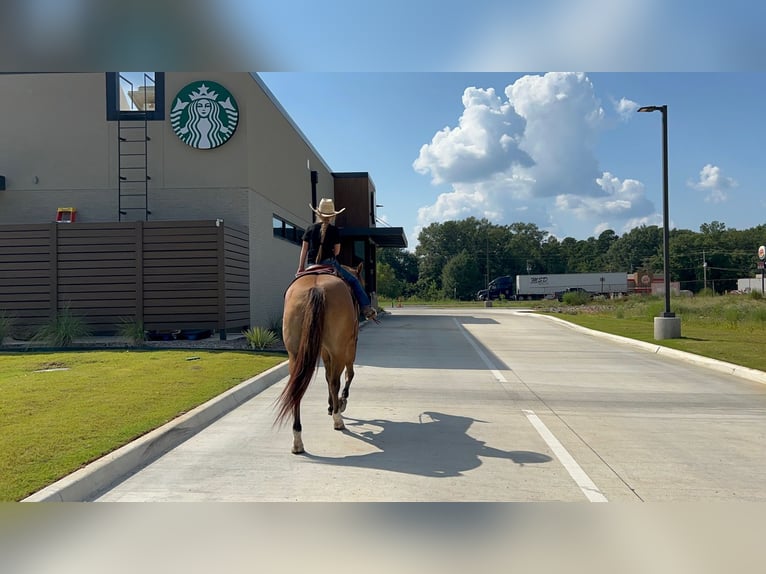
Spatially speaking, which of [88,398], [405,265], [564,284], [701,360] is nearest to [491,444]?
[88,398]

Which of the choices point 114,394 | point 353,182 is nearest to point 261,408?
point 114,394

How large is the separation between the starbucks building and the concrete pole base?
40.9 ft

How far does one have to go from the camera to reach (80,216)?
58.0ft

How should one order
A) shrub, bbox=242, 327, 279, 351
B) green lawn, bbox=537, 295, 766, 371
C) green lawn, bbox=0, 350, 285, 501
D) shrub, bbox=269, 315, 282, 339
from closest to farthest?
1. green lawn, bbox=0, 350, 285, 501
2. green lawn, bbox=537, 295, 766, 371
3. shrub, bbox=242, 327, 279, 351
4. shrub, bbox=269, 315, 282, 339

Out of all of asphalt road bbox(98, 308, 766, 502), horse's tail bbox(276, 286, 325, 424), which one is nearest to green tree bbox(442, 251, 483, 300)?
asphalt road bbox(98, 308, 766, 502)

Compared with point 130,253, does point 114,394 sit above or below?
below

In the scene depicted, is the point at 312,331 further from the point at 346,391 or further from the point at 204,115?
the point at 204,115

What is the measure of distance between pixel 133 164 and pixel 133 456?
1387cm

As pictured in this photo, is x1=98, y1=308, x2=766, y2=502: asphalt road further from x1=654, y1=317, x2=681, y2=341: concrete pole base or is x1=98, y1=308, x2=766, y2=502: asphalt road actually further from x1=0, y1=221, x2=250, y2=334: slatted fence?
x1=0, y1=221, x2=250, y2=334: slatted fence

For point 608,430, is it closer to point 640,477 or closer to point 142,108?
point 640,477

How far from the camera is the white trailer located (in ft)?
240

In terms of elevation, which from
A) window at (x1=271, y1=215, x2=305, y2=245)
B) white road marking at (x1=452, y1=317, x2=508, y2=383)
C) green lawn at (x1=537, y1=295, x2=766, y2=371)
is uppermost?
window at (x1=271, y1=215, x2=305, y2=245)

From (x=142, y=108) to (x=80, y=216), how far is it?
3724 millimetres

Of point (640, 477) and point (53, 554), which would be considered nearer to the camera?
point (53, 554)
